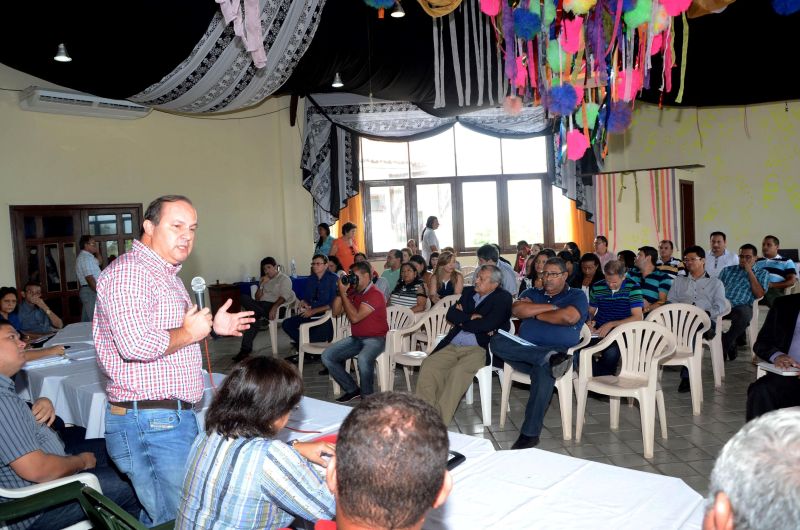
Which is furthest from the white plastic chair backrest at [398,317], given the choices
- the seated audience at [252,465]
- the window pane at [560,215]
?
the window pane at [560,215]

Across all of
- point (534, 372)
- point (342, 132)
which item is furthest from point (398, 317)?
point (342, 132)

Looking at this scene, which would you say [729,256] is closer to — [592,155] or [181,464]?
[592,155]

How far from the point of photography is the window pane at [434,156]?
1171cm

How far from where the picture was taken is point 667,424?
433cm

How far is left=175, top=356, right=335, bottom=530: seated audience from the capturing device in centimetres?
152

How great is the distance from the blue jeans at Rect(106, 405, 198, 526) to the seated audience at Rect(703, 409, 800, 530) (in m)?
1.59

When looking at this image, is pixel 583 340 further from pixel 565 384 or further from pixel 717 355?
pixel 717 355

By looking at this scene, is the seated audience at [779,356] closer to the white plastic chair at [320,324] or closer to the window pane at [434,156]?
the white plastic chair at [320,324]

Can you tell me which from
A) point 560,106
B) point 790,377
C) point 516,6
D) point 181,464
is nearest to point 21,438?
point 181,464

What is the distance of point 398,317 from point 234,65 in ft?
9.95

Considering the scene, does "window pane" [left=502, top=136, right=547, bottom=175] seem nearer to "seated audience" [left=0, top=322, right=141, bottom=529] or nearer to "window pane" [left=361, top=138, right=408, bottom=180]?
"window pane" [left=361, top=138, right=408, bottom=180]

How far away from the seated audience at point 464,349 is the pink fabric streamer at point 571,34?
2.43 m

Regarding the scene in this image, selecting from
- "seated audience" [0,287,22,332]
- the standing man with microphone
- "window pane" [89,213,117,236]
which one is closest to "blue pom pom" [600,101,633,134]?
"window pane" [89,213,117,236]

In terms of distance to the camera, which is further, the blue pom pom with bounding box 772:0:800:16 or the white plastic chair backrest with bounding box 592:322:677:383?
the blue pom pom with bounding box 772:0:800:16
